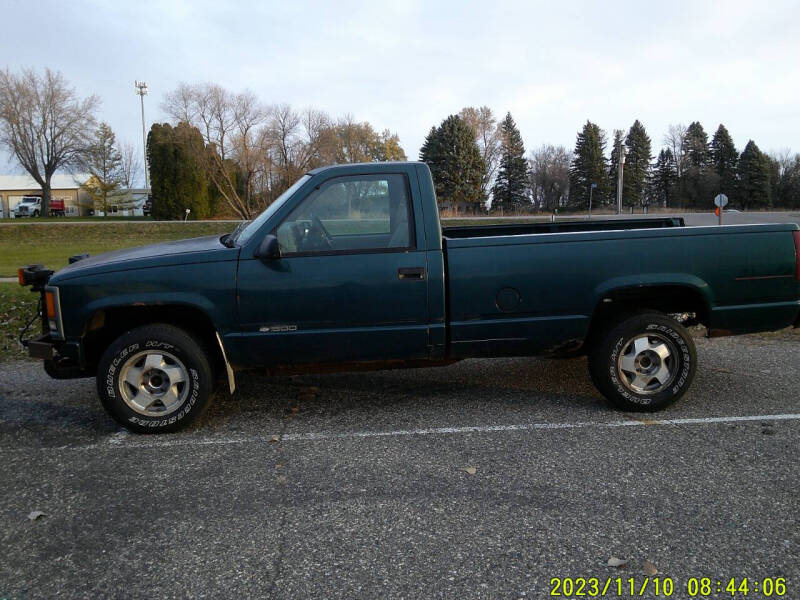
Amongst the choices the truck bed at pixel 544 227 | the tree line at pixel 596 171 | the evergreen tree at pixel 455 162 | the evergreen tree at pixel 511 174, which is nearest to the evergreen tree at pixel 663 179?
the tree line at pixel 596 171

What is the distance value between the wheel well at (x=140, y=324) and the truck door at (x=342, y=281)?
42 cm

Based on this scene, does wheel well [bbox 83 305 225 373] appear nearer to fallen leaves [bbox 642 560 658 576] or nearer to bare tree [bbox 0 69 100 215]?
fallen leaves [bbox 642 560 658 576]

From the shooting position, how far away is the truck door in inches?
172

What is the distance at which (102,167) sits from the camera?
5156 cm

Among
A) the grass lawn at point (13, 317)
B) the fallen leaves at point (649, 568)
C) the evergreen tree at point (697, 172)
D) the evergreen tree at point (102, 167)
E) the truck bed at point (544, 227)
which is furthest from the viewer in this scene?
the evergreen tree at point (697, 172)

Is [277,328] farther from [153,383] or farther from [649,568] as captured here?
[649,568]

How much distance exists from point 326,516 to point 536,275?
2274mm

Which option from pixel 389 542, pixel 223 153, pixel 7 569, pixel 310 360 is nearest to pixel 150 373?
pixel 310 360

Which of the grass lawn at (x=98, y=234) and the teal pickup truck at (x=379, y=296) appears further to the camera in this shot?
the grass lawn at (x=98, y=234)

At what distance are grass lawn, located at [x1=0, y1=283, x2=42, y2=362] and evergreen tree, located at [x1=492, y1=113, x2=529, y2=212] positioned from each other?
229 ft

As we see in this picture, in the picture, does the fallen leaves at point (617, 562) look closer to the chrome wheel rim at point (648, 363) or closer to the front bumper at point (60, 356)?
the chrome wheel rim at point (648, 363)

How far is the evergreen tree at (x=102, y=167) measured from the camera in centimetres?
4981

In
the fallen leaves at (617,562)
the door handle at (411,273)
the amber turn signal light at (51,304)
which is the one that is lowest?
the fallen leaves at (617,562)

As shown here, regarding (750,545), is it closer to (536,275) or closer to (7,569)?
(536,275)
